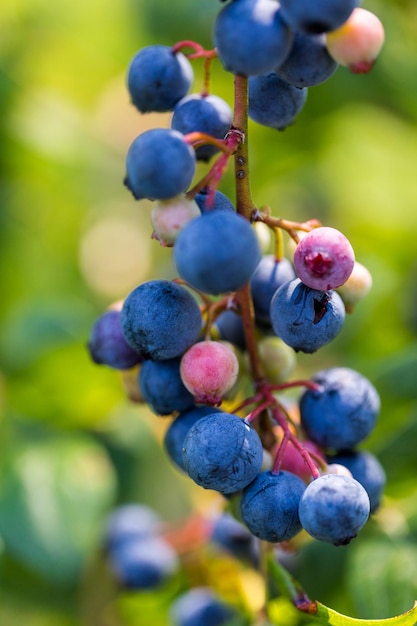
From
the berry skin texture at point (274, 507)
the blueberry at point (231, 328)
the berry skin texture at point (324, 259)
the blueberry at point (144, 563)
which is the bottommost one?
the blueberry at point (144, 563)

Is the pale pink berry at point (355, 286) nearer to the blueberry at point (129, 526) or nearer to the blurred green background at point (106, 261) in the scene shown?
the blurred green background at point (106, 261)

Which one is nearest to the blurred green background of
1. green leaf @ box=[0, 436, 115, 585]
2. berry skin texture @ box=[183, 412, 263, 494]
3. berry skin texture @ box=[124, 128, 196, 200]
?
green leaf @ box=[0, 436, 115, 585]

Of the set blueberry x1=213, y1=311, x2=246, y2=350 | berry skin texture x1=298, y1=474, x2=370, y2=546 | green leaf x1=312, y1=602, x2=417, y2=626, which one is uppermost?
blueberry x1=213, y1=311, x2=246, y2=350

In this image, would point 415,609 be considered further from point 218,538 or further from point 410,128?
point 410,128

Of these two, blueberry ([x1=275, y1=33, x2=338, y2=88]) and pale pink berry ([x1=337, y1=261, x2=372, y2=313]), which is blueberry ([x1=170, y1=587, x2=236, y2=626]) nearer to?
pale pink berry ([x1=337, y1=261, x2=372, y2=313])

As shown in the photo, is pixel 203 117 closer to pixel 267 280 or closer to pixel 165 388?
pixel 267 280

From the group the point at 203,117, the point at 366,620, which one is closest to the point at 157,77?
the point at 203,117

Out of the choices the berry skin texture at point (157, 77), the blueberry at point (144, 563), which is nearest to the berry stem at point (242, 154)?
the berry skin texture at point (157, 77)
